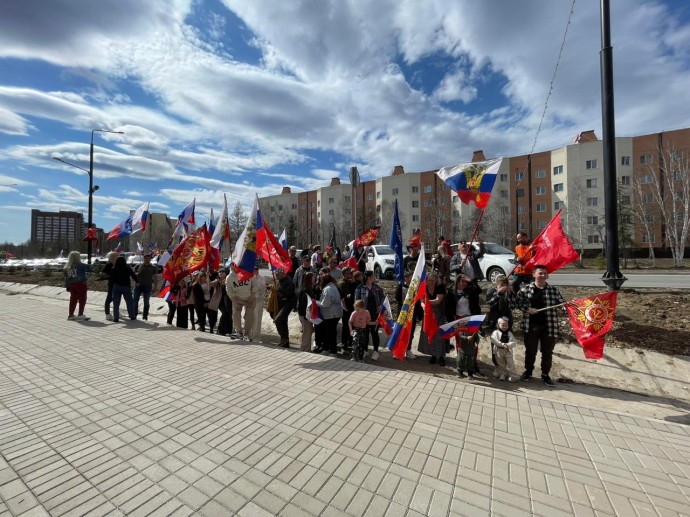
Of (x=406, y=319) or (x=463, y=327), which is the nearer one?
(x=463, y=327)

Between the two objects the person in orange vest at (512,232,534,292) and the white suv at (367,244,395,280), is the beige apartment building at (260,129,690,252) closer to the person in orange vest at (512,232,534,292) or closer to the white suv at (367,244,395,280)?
the white suv at (367,244,395,280)

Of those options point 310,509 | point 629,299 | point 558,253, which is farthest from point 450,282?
point 310,509

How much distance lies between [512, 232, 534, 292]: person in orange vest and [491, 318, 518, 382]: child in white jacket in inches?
65.5

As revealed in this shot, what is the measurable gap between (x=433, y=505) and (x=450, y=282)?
6159 millimetres

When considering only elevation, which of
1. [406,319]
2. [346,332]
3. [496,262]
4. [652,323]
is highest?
[496,262]

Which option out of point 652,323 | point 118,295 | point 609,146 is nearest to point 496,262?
point 652,323

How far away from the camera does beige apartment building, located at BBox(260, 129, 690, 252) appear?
132 feet

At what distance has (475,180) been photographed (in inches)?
271

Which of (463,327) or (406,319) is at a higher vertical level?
(406,319)

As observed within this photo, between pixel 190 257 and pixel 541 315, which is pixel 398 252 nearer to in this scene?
pixel 541 315

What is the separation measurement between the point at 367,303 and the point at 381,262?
8671mm

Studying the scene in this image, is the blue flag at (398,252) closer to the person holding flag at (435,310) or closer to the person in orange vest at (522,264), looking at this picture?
the person holding flag at (435,310)

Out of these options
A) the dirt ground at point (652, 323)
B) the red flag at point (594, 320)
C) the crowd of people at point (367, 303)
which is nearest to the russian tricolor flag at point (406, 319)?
the crowd of people at point (367, 303)

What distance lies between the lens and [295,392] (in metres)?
4.72
